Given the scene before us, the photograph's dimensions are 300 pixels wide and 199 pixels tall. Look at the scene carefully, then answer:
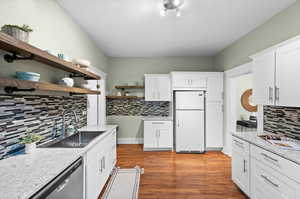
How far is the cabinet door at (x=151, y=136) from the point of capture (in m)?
4.24

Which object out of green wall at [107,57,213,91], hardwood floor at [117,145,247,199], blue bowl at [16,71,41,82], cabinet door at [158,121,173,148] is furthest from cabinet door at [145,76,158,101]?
blue bowl at [16,71,41,82]

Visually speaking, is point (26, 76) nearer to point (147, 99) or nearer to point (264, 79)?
point (264, 79)

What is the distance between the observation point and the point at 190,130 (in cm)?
410

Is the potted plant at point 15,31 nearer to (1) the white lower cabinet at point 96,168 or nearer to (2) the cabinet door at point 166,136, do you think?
(1) the white lower cabinet at point 96,168

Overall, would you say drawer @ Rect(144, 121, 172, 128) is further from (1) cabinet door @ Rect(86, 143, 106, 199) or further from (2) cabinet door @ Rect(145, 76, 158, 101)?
(1) cabinet door @ Rect(86, 143, 106, 199)

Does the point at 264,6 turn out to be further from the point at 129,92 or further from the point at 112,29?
the point at 129,92

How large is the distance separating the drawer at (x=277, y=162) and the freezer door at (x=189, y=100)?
6.85 ft

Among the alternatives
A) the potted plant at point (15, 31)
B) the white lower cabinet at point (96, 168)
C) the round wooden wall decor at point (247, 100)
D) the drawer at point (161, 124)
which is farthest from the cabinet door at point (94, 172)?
the round wooden wall decor at point (247, 100)

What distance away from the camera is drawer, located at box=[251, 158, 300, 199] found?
1463 millimetres

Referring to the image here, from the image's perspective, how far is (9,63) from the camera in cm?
139

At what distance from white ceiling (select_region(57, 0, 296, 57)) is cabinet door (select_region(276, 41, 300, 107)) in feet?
2.64

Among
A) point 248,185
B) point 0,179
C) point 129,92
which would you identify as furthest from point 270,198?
point 129,92

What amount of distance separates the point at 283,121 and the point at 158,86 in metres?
2.86

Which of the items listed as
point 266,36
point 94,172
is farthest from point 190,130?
point 94,172
